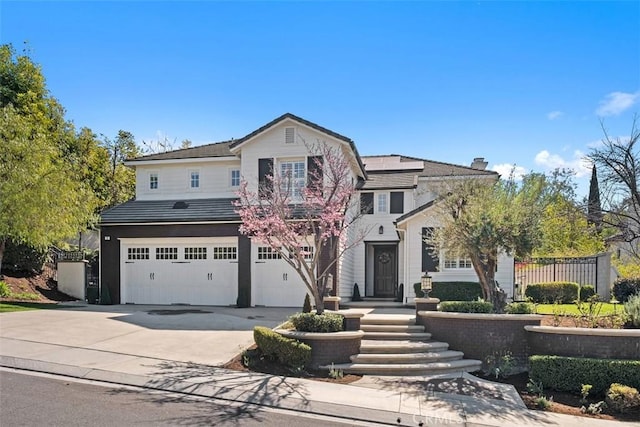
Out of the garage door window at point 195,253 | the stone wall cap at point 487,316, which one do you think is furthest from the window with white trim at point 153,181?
the stone wall cap at point 487,316

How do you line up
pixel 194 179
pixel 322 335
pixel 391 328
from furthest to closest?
pixel 194 179, pixel 391 328, pixel 322 335

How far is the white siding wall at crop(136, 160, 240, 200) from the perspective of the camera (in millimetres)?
19188

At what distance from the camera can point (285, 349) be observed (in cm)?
909

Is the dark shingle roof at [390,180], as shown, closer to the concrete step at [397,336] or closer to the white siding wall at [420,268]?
the white siding wall at [420,268]

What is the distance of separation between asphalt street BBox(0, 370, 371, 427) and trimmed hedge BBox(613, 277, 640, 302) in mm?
13664

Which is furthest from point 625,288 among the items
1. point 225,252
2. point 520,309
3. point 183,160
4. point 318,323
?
point 183,160

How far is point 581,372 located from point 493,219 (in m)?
3.58

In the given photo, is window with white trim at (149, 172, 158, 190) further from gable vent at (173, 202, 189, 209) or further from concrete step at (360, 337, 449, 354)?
concrete step at (360, 337, 449, 354)

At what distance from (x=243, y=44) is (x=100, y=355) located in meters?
8.48

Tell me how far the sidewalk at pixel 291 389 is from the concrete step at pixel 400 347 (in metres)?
0.90

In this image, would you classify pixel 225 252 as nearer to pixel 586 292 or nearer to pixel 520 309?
pixel 520 309

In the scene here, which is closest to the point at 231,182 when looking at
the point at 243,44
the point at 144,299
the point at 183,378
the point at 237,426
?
the point at 144,299

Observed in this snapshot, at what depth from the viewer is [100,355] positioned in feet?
30.0

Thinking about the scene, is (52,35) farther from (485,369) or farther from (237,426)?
(485,369)
